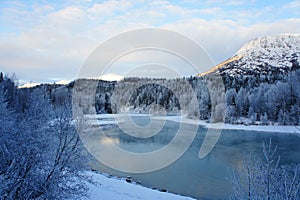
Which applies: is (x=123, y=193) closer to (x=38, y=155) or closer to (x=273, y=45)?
(x=38, y=155)

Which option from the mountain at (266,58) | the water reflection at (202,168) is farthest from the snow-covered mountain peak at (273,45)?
the water reflection at (202,168)

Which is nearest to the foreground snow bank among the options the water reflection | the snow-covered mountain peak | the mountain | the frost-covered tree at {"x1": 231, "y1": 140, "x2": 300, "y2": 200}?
the water reflection

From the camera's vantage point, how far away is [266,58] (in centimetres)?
12438

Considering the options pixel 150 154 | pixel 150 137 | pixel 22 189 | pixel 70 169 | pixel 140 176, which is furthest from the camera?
pixel 150 137

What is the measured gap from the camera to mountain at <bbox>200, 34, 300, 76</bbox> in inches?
4003

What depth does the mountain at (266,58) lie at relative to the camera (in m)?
102

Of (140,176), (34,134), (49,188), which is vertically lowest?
(140,176)

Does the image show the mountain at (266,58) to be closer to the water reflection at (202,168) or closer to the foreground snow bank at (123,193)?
the water reflection at (202,168)

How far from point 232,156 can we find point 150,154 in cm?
473

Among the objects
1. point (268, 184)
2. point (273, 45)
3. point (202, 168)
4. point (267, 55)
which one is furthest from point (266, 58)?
point (268, 184)

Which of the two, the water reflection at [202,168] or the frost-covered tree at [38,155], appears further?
the water reflection at [202,168]

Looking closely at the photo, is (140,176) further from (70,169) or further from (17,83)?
(17,83)

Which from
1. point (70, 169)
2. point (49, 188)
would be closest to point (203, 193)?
point (70, 169)

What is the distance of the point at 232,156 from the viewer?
49.5 ft
